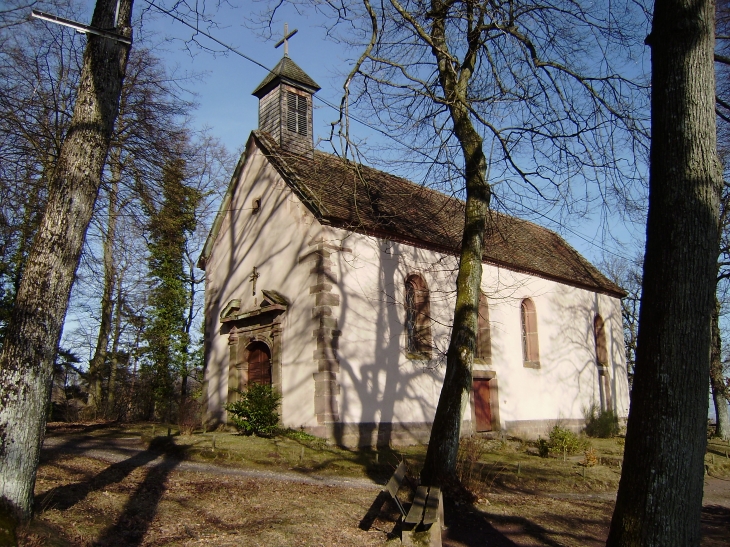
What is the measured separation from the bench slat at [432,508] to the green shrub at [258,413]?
22.1 feet

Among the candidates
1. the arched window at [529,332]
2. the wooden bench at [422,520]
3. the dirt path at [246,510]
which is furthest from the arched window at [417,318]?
the wooden bench at [422,520]

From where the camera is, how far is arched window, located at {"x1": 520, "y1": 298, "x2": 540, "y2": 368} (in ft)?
63.1

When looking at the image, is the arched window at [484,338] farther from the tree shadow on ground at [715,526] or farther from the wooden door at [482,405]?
the tree shadow on ground at [715,526]

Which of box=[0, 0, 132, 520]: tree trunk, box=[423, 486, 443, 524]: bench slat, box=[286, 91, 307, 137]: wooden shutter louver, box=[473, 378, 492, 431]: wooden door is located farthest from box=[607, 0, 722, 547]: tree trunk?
box=[286, 91, 307, 137]: wooden shutter louver

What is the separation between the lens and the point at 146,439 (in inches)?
482

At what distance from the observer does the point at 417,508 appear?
6.57 meters

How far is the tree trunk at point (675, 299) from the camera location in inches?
174

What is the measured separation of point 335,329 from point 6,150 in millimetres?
7493

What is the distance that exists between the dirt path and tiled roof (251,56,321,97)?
466 inches

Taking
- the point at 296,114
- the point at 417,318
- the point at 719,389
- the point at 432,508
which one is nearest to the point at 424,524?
the point at 432,508

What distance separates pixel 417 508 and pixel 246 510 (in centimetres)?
223

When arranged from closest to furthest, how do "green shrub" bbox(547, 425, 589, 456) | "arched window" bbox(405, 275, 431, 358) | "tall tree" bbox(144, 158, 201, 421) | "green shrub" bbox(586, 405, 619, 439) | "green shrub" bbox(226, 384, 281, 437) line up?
"green shrub" bbox(226, 384, 281, 437), "green shrub" bbox(547, 425, 589, 456), "arched window" bbox(405, 275, 431, 358), "green shrub" bbox(586, 405, 619, 439), "tall tree" bbox(144, 158, 201, 421)

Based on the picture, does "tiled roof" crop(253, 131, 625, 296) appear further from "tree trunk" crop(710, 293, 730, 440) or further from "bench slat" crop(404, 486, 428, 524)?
"bench slat" crop(404, 486, 428, 524)

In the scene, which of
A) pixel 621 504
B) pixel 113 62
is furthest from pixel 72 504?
pixel 621 504
